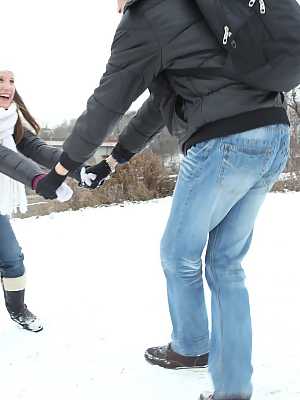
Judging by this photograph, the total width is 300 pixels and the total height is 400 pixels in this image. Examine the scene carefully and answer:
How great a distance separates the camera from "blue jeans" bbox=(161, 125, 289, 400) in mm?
1730

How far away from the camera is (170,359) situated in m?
2.40

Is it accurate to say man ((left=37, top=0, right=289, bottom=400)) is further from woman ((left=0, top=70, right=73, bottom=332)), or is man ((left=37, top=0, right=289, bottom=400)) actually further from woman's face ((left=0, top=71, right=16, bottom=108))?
woman's face ((left=0, top=71, right=16, bottom=108))

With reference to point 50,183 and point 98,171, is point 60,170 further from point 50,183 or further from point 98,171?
point 98,171

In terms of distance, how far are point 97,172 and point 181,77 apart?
953 millimetres

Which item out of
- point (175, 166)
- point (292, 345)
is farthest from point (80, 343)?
point (175, 166)

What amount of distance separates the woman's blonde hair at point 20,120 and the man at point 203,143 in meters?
1.05

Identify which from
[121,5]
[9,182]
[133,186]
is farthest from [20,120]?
[133,186]

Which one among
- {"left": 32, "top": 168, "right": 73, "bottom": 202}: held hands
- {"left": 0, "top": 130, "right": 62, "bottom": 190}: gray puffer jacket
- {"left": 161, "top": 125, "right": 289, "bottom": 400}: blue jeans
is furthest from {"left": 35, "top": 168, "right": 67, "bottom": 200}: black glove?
{"left": 161, "top": 125, "right": 289, "bottom": 400}: blue jeans

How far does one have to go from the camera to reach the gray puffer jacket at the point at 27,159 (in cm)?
256

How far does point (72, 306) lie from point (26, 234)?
141 inches

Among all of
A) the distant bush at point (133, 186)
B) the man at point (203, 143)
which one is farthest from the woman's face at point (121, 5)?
the distant bush at point (133, 186)

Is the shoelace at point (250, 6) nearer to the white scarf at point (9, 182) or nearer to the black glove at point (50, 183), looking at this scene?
the black glove at point (50, 183)

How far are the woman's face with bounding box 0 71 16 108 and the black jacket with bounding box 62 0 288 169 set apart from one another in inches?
47.3

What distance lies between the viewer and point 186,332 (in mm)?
2186
